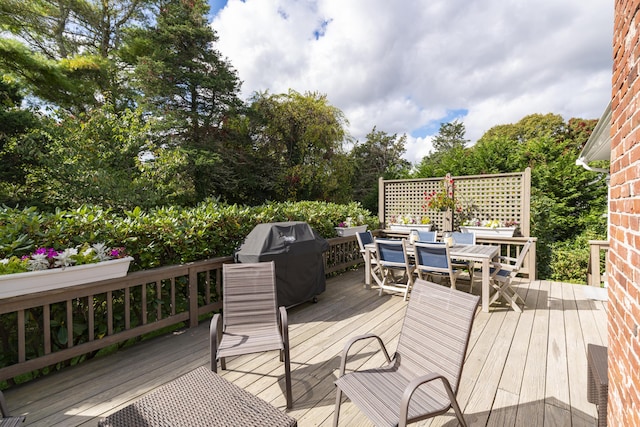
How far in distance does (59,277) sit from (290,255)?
2213 mm

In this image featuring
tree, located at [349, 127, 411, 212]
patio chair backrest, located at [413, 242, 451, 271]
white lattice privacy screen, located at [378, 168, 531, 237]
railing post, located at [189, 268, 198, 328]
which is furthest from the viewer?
tree, located at [349, 127, 411, 212]

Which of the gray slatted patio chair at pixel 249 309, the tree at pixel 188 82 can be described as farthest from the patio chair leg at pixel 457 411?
the tree at pixel 188 82

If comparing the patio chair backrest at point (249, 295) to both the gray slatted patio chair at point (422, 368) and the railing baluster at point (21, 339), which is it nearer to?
the gray slatted patio chair at point (422, 368)

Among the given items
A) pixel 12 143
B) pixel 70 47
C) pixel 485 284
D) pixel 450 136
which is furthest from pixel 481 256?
pixel 450 136

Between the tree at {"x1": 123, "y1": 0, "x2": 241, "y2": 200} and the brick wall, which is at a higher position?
the tree at {"x1": 123, "y1": 0, "x2": 241, "y2": 200}

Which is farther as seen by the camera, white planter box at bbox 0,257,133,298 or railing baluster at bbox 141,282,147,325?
railing baluster at bbox 141,282,147,325

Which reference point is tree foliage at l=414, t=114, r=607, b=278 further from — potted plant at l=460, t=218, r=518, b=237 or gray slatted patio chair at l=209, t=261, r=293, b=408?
gray slatted patio chair at l=209, t=261, r=293, b=408

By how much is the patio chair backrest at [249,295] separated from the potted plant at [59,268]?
1.03 meters

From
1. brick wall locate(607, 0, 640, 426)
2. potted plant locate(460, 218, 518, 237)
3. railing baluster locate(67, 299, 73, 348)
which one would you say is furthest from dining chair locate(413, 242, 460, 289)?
railing baluster locate(67, 299, 73, 348)

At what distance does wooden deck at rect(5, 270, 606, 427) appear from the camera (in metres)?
1.99

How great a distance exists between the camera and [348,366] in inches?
102

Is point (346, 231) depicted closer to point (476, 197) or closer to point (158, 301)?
point (476, 197)

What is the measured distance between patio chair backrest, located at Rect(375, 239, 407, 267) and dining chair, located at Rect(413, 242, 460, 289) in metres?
0.21

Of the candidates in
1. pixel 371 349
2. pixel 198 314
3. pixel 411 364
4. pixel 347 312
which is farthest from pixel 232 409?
pixel 347 312
